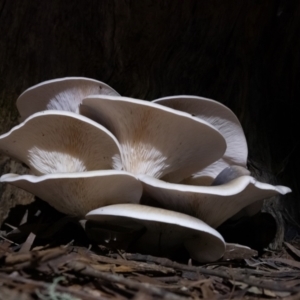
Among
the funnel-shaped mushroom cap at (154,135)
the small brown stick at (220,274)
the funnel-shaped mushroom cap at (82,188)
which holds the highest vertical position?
the funnel-shaped mushroom cap at (154,135)

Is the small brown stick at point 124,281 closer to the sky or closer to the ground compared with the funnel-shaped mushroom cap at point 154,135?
closer to the ground

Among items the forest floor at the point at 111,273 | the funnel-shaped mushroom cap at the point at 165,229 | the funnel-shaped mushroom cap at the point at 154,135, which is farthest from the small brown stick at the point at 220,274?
the funnel-shaped mushroom cap at the point at 154,135

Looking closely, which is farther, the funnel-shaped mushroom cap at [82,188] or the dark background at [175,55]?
the dark background at [175,55]

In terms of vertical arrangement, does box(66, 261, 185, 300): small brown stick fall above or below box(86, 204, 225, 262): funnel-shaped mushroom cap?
below

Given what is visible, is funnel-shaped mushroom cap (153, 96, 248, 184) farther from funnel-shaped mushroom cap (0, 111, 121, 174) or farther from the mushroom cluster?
funnel-shaped mushroom cap (0, 111, 121, 174)

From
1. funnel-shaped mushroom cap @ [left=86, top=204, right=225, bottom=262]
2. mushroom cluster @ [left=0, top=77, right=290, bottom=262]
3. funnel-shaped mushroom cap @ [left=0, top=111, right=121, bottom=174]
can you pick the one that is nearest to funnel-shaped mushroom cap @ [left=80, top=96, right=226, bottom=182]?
mushroom cluster @ [left=0, top=77, right=290, bottom=262]

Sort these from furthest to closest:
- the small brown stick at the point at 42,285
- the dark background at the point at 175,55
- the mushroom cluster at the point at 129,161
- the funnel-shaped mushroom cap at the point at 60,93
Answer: the dark background at the point at 175,55 < the funnel-shaped mushroom cap at the point at 60,93 < the mushroom cluster at the point at 129,161 < the small brown stick at the point at 42,285

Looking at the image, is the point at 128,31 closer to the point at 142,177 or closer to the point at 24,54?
the point at 24,54

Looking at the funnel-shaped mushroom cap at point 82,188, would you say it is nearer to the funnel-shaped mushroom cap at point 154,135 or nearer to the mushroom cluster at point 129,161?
the mushroom cluster at point 129,161
